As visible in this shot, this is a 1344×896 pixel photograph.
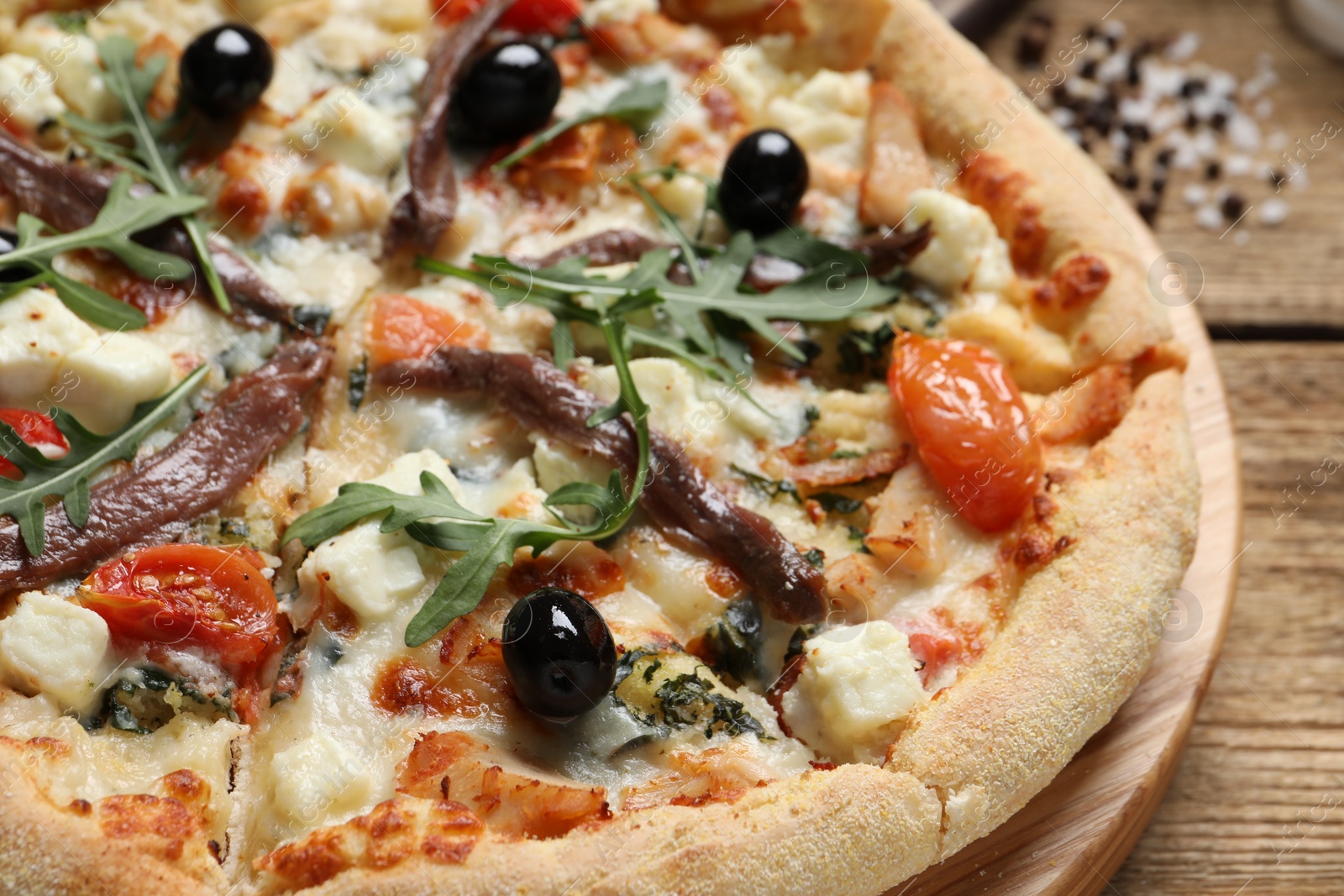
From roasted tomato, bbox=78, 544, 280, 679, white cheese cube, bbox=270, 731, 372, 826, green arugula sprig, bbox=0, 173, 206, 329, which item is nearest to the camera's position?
white cheese cube, bbox=270, 731, 372, 826

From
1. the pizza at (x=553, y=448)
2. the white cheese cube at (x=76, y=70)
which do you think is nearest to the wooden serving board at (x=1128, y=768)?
the pizza at (x=553, y=448)

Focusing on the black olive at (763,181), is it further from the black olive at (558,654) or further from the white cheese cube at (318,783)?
the white cheese cube at (318,783)

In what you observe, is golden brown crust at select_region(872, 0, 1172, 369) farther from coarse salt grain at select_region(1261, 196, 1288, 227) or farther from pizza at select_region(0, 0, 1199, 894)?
coarse salt grain at select_region(1261, 196, 1288, 227)

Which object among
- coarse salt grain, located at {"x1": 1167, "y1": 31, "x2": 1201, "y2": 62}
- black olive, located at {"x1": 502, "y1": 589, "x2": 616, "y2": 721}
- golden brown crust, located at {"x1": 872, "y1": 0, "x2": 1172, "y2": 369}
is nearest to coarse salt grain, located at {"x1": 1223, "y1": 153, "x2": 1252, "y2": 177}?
coarse salt grain, located at {"x1": 1167, "y1": 31, "x2": 1201, "y2": 62}

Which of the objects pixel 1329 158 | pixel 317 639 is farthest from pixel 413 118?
pixel 1329 158

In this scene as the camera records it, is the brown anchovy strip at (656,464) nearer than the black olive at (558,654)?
No

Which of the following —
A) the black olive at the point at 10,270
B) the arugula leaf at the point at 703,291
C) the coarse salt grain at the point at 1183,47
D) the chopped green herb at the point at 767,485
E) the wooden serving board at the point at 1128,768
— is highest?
the black olive at the point at 10,270

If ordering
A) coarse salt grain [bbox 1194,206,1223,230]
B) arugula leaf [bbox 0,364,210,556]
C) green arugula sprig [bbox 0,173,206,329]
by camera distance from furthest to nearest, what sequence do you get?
coarse salt grain [bbox 1194,206,1223,230] → green arugula sprig [bbox 0,173,206,329] → arugula leaf [bbox 0,364,210,556]
